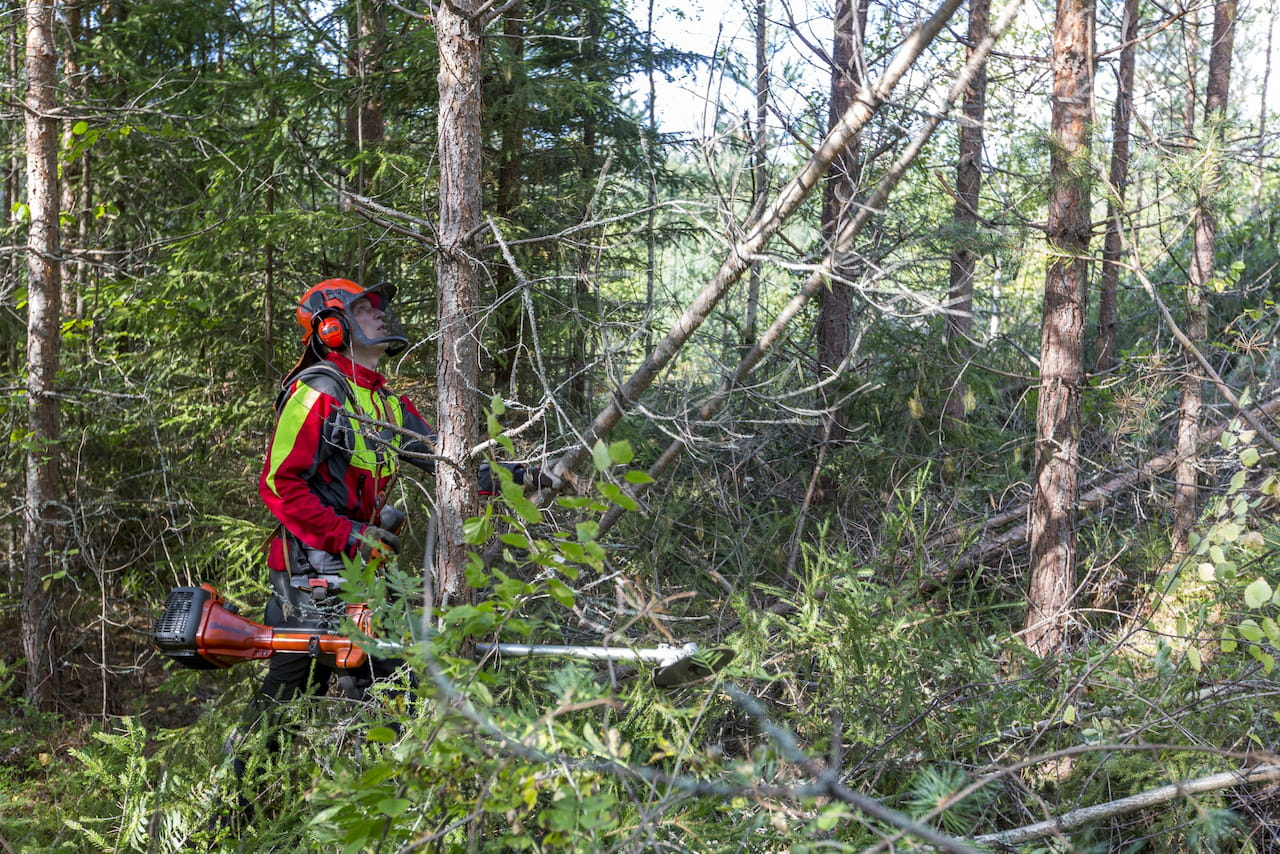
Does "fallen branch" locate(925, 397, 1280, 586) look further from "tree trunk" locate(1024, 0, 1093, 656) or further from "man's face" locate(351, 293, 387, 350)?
"man's face" locate(351, 293, 387, 350)

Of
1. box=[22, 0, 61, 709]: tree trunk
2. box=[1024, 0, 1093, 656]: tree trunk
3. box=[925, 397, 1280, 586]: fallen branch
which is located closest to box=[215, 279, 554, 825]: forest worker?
box=[22, 0, 61, 709]: tree trunk

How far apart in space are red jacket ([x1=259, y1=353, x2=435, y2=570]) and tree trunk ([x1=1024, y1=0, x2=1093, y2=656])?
3443mm

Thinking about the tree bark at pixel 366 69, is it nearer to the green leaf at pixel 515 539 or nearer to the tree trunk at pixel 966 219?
the tree trunk at pixel 966 219

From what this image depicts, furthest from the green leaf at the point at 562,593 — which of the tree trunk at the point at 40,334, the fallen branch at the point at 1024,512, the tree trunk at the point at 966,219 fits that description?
the tree trunk at the point at 40,334

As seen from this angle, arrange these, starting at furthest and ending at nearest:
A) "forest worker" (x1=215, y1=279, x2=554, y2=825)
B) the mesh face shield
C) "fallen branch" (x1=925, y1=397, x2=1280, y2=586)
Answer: "fallen branch" (x1=925, y1=397, x2=1280, y2=586) < the mesh face shield < "forest worker" (x1=215, y1=279, x2=554, y2=825)

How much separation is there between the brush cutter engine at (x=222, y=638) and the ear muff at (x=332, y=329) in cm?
123

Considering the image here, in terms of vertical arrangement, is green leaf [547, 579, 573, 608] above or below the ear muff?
below

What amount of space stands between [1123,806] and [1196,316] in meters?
4.12

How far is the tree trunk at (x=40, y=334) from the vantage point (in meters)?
5.94

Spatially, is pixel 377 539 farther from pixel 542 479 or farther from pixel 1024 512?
pixel 1024 512

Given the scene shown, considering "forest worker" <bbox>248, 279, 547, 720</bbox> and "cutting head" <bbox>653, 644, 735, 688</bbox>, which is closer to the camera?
"cutting head" <bbox>653, 644, 735, 688</bbox>

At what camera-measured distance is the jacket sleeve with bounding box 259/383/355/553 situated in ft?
13.9

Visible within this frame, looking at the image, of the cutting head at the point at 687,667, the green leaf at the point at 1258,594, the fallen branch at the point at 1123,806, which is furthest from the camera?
the cutting head at the point at 687,667

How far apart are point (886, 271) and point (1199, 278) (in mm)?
4518
